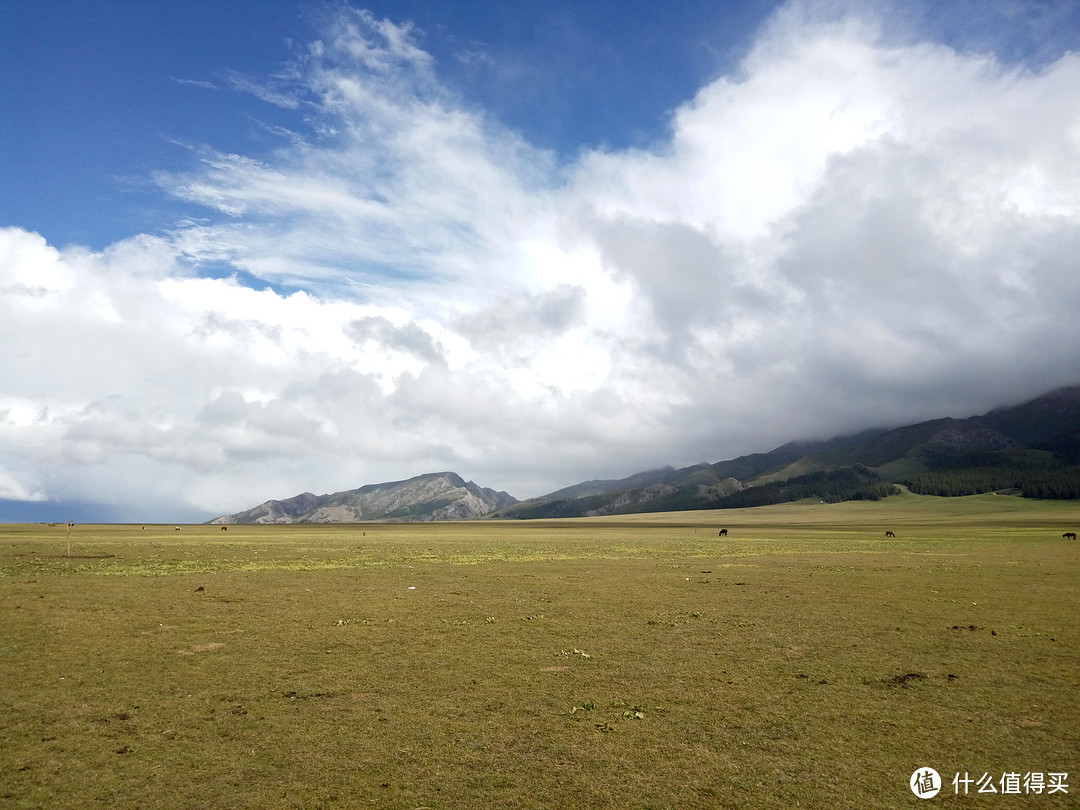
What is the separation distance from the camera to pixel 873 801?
8.84 metres

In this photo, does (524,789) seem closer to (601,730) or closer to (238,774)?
(601,730)

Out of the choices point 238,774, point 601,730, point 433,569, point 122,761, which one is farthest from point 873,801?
point 433,569

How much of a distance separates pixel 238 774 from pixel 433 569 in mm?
33498

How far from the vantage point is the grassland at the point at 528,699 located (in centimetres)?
941

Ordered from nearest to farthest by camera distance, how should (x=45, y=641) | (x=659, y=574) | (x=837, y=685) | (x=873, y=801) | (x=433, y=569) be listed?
(x=873, y=801)
(x=837, y=685)
(x=45, y=641)
(x=659, y=574)
(x=433, y=569)

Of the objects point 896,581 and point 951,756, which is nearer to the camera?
point 951,756

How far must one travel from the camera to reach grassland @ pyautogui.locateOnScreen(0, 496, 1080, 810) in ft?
30.9

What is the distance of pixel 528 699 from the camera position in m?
→ 13.5

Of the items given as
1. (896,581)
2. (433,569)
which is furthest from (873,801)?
(433,569)

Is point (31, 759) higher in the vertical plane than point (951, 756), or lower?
higher

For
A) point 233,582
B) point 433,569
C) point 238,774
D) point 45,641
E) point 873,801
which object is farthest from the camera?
point 433,569

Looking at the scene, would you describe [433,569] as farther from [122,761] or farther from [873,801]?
[873,801]

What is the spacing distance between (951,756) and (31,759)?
15059mm

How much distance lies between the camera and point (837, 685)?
14.4 meters
